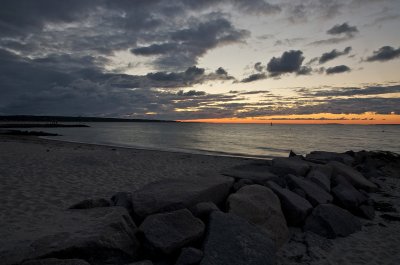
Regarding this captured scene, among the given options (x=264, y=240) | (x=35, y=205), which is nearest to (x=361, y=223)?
(x=264, y=240)

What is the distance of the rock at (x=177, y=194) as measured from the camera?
6.50m

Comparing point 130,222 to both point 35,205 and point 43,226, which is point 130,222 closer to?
point 43,226

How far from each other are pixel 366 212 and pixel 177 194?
567 cm

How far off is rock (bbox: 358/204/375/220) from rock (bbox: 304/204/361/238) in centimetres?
99

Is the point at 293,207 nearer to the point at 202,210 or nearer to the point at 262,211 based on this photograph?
the point at 262,211

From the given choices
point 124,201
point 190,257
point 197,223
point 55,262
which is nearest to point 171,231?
point 197,223

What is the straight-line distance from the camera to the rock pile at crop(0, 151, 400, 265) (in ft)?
16.0

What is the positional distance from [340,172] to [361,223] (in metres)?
3.81

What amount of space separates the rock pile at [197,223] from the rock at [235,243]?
0.02 m

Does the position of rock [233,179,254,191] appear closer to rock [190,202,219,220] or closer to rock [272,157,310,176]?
rock [190,202,219,220]

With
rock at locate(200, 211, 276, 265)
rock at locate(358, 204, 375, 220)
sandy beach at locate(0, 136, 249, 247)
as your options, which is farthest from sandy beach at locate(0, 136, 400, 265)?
rock at locate(200, 211, 276, 265)

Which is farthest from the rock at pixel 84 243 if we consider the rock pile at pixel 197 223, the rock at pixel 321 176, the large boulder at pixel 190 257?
the rock at pixel 321 176

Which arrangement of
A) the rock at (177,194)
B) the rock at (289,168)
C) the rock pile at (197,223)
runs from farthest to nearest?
the rock at (289,168)
the rock at (177,194)
the rock pile at (197,223)

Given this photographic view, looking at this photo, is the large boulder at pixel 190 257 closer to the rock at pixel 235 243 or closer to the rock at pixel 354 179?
the rock at pixel 235 243
